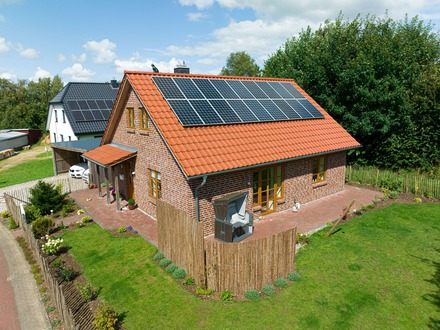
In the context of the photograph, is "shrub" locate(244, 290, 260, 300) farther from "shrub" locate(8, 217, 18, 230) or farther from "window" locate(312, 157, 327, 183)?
"shrub" locate(8, 217, 18, 230)

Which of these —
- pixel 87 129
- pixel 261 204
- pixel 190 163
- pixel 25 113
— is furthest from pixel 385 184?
pixel 25 113

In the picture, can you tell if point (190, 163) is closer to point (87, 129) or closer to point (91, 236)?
point (91, 236)

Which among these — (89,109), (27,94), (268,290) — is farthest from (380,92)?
(27,94)

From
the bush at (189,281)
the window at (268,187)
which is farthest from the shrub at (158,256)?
the window at (268,187)

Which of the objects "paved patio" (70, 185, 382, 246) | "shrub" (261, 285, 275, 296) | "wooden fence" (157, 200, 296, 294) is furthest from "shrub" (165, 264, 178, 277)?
"shrub" (261, 285, 275, 296)

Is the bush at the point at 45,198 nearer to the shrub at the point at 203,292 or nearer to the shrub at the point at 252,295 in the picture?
the shrub at the point at 203,292
